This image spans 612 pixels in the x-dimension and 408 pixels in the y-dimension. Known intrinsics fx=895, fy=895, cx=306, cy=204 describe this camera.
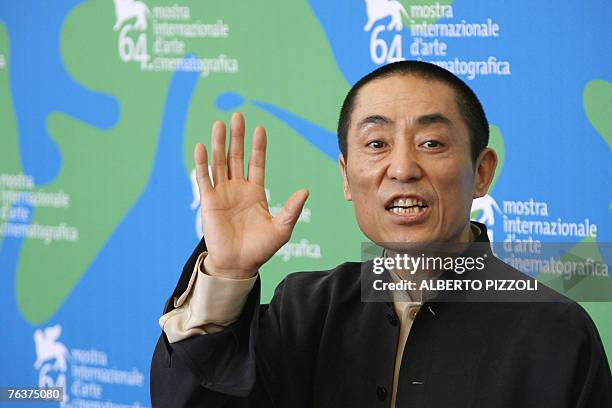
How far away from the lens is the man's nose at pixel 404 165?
4.81ft

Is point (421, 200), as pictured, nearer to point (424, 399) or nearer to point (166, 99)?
point (424, 399)

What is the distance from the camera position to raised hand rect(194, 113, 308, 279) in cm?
141

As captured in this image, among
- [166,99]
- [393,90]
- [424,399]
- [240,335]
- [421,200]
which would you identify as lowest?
[424,399]

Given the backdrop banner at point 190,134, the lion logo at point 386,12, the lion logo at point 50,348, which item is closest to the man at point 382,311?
the backdrop banner at point 190,134

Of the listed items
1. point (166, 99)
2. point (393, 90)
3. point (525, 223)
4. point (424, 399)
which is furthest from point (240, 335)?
point (166, 99)

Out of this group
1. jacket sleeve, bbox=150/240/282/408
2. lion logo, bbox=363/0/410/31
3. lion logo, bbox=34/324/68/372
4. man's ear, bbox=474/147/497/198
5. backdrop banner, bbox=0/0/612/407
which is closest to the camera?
jacket sleeve, bbox=150/240/282/408

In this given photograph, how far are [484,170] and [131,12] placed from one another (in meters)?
1.76

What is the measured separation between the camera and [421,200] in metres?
1.48

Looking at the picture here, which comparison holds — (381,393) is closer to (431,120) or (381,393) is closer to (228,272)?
(228,272)

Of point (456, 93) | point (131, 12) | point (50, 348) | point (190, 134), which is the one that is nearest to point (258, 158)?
point (456, 93)

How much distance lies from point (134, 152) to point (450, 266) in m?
1.73

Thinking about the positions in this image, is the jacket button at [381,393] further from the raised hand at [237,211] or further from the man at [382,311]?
the raised hand at [237,211]

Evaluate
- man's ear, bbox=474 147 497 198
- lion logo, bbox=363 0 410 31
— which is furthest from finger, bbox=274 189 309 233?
lion logo, bbox=363 0 410 31

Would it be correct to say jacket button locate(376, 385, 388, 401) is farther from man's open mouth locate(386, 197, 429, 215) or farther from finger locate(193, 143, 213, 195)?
finger locate(193, 143, 213, 195)
